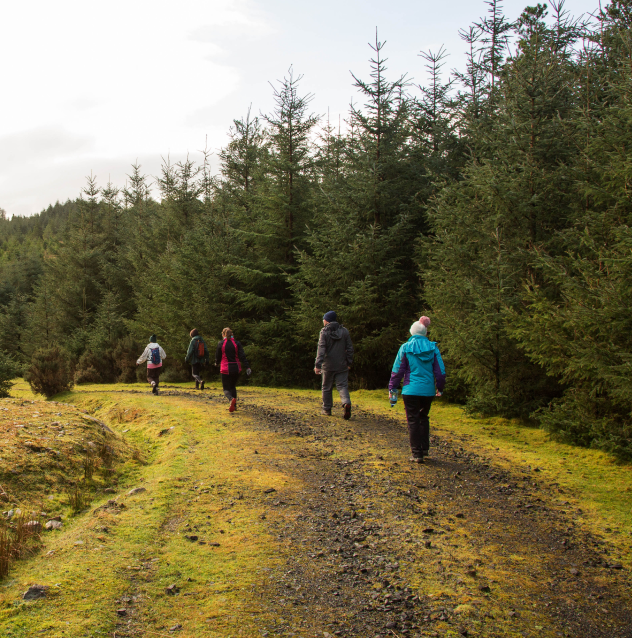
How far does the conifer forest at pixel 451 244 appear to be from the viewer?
30.1ft

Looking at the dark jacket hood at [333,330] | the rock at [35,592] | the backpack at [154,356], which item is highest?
the dark jacket hood at [333,330]

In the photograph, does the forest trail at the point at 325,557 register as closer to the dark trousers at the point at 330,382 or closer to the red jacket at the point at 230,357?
the dark trousers at the point at 330,382

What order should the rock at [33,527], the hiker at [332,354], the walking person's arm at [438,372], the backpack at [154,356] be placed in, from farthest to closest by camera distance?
the backpack at [154,356]
the hiker at [332,354]
the walking person's arm at [438,372]
the rock at [33,527]

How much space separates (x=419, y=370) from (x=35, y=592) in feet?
18.7


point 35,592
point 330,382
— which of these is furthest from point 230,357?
point 35,592

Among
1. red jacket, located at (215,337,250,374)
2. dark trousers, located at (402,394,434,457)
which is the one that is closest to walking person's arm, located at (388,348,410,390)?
dark trousers, located at (402,394,434,457)

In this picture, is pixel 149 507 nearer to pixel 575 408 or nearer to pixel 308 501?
pixel 308 501

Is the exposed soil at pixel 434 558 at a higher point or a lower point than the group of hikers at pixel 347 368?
lower

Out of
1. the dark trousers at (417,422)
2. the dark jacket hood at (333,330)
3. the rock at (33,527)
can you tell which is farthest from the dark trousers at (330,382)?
the rock at (33,527)

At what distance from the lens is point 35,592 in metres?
3.61

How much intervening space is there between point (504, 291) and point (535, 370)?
80.5 inches

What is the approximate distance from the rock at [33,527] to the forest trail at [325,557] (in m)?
0.19

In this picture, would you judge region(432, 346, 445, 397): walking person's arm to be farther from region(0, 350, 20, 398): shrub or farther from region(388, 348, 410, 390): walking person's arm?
region(0, 350, 20, 398): shrub

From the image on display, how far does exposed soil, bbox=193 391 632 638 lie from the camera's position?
3.43 m
